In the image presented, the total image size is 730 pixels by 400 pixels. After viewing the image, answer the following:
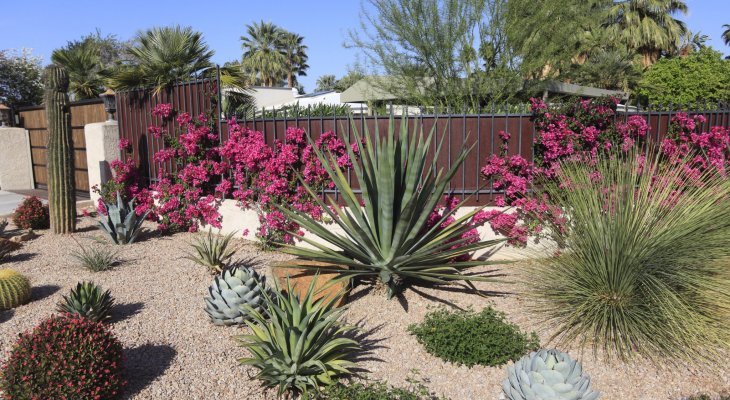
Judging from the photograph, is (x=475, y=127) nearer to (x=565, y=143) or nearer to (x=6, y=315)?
(x=565, y=143)

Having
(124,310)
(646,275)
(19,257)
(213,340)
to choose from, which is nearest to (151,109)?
(19,257)

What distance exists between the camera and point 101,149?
9797 millimetres

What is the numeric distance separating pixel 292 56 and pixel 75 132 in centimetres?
2946

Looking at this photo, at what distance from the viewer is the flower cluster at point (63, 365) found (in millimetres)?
3373

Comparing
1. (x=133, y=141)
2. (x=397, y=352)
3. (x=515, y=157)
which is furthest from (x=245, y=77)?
(x=397, y=352)

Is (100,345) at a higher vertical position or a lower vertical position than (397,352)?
higher

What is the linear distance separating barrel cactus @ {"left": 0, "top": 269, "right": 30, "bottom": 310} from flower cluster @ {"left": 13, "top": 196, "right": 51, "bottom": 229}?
12.7ft

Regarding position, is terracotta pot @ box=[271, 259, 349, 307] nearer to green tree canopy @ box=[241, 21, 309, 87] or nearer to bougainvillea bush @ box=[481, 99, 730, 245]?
bougainvillea bush @ box=[481, 99, 730, 245]

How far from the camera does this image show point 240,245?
7711 mm

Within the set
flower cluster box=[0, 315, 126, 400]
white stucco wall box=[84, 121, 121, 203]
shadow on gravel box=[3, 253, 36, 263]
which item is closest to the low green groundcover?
flower cluster box=[0, 315, 126, 400]

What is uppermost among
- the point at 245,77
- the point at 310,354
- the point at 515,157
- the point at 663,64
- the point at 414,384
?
the point at 663,64

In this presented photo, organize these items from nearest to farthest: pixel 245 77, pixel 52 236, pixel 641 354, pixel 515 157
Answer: pixel 641 354
pixel 515 157
pixel 52 236
pixel 245 77

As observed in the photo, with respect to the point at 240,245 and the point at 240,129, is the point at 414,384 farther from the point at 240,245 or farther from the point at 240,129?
the point at 240,129

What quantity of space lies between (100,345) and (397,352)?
217cm
